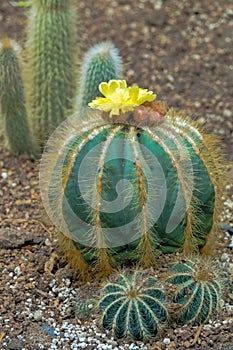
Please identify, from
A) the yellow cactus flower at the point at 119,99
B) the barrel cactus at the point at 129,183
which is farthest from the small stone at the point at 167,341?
the yellow cactus flower at the point at 119,99

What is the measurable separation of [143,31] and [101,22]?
33cm

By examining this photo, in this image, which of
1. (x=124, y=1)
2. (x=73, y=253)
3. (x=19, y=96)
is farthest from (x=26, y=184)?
(x=124, y=1)

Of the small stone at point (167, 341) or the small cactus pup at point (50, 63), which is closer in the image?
the small stone at point (167, 341)

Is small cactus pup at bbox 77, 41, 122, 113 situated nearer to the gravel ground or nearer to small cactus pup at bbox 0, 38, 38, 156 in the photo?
→ small cactus pup at bbox 0, 38, 38, 156

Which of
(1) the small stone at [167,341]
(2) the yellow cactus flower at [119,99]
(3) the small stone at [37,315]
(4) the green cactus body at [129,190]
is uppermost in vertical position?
(2) the yellow cactus flower at [119,99]

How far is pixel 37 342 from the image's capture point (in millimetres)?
3432

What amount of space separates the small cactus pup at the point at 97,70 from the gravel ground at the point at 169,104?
1.99ft

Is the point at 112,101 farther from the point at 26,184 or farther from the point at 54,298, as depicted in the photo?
the point at 26,184

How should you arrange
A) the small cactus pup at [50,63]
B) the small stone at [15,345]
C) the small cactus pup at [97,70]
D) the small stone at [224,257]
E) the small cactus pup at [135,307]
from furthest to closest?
the small cactus pup at [50,63] → the small cactus pup at [97,70] → the small stone at [224,257] → the small stone at [15,345] → the small cactus pup at [135,307]

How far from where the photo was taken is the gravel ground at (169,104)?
345 centimetres

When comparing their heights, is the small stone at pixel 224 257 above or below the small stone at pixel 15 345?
above

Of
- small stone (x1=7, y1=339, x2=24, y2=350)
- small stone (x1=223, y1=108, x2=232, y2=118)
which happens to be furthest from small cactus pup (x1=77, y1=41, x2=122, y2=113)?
small stone (x1=7, y1=339, x2=24, y2=350)

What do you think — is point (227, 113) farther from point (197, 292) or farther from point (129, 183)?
point (197, 292)

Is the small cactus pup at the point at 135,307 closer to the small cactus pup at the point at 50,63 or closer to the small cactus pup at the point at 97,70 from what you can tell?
the small cactus pup at the point at 97,70
